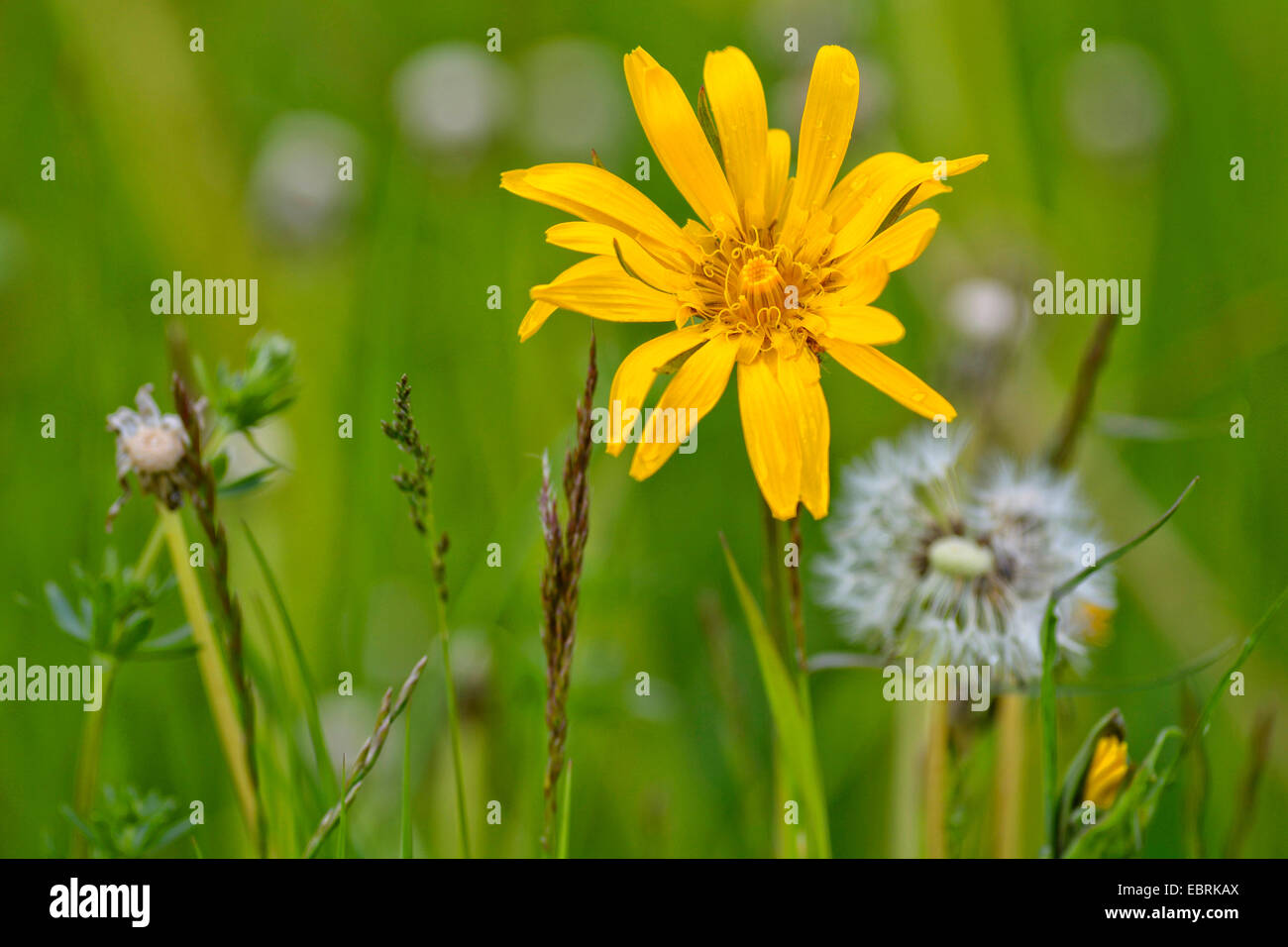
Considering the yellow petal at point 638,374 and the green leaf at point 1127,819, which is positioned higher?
the yellow petal at point 638,374

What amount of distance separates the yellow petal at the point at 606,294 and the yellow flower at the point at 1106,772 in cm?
80

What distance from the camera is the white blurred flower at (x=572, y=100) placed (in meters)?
3.26

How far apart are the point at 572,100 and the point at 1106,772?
2733 mm

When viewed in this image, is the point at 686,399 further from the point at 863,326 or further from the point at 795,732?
the point at 795,732

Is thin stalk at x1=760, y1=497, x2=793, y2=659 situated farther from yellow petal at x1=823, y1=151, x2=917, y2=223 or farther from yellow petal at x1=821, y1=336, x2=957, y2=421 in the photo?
yellow petal at x1=823, y1=151, x2=917, y2=223

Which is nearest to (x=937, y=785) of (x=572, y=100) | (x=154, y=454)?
(x=154, y=454)

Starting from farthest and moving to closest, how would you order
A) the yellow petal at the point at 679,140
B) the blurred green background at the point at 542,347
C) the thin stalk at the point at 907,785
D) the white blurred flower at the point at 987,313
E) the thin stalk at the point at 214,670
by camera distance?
the white blurred flower at the point at 987,313, the blurred green background at the point at 542,347, the thin stalk at the point at 907,785, the thin stalk at the point at 214,670, the yellow petal at the point at 679,140

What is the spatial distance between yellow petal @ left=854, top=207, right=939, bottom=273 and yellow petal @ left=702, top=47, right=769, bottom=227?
7.5 inches

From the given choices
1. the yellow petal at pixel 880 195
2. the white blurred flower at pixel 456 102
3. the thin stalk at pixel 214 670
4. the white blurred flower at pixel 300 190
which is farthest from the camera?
the white blurred flower at pixel 456 102

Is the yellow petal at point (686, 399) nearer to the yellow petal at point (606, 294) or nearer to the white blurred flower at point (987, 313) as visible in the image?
the yellow petal at point (606, 294)

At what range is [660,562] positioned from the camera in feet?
8.36

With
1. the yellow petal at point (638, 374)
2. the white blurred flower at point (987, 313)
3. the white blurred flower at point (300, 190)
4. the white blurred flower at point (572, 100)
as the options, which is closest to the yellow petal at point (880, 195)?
the yellow petal at point (638, 374)

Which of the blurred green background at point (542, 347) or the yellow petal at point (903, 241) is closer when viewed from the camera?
the yellow petal at point (903, 241)

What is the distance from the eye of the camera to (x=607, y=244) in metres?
1.20
